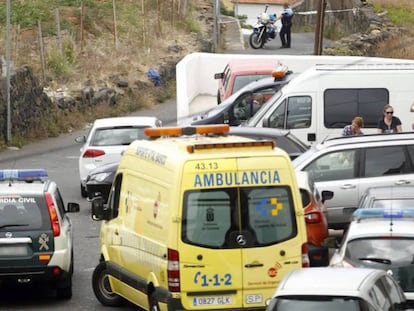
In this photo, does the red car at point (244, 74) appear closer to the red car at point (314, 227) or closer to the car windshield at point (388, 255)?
the red car at point (314, 227)

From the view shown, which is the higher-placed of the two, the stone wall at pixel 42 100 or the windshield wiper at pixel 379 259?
the windshield wiper at pixel 379 259

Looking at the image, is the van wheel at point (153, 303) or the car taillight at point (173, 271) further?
the van wheel at point (153, 303)

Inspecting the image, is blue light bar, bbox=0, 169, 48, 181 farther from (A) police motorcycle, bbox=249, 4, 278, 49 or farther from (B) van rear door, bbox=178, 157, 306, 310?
(A) police motorcycle, bbox=249, 4, 278, 49

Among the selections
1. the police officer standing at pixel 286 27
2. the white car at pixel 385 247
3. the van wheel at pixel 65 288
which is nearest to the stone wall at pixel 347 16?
the police officer standing at pixel 286 27

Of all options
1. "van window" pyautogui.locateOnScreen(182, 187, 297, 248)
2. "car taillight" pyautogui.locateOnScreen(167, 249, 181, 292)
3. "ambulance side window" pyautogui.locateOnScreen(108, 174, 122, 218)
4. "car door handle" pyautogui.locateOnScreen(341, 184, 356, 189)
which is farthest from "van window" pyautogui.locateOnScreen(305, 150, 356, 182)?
"car taillight" pyautogui.locateOnScreen(167, 249, 181, 292)

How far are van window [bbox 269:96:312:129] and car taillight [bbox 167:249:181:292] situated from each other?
11.4m

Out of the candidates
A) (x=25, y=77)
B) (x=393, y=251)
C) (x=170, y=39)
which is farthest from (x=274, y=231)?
(x=170, y=39)

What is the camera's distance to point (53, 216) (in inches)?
620

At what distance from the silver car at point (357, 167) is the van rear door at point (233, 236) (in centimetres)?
538

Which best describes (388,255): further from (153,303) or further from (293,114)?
(293,114)

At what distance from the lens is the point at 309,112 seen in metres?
24.3

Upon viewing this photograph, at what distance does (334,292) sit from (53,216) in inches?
255

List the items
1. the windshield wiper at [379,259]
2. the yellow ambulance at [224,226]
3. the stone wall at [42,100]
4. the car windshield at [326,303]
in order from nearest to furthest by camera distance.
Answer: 1. the car windshield at [326,303]
2. the windshield wiper at [379,259]
3. the yellow ambulance at [224,226]
4. the stone wall at [42,100]

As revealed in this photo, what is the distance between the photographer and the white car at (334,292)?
995 centimetres
